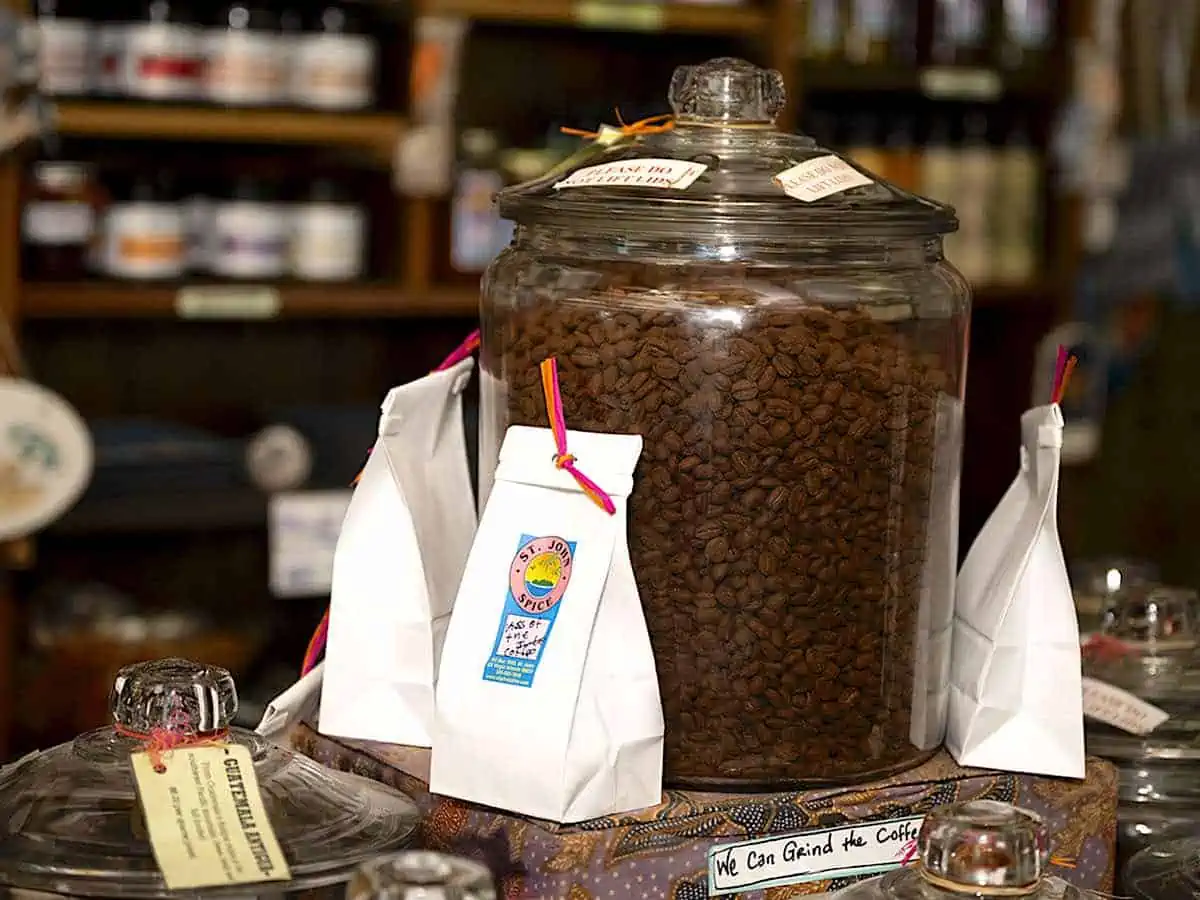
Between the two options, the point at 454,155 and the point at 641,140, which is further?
the point at 454,155

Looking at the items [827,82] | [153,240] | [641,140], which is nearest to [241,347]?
[153,240]

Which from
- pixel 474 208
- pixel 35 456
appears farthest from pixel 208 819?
pixel 474 208

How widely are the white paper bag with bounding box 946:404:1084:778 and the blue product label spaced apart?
275mm

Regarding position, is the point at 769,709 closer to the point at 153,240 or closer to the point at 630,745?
the point at 630,745

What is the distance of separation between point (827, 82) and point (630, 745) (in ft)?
8.00

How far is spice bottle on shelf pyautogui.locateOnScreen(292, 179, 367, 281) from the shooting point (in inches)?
109

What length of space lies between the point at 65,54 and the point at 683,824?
201 cm

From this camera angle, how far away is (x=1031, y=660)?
1016mm

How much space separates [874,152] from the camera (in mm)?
3201

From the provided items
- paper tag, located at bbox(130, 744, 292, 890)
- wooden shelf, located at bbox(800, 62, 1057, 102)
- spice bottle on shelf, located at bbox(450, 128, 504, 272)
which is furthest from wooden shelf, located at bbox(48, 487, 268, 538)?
paper tag, located at bbox(130, 744, 292, 890)

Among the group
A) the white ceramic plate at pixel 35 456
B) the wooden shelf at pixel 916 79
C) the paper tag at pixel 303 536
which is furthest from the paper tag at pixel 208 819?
the wooden shelf at pixel 916 79

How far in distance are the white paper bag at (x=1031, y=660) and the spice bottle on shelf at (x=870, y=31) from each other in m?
2.29

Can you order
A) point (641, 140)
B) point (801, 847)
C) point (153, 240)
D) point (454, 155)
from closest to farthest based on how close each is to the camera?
point (801, 847), point (641, 140), point (153, 240), point (454, 155)

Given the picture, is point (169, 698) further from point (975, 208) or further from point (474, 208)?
point (975, 208)
